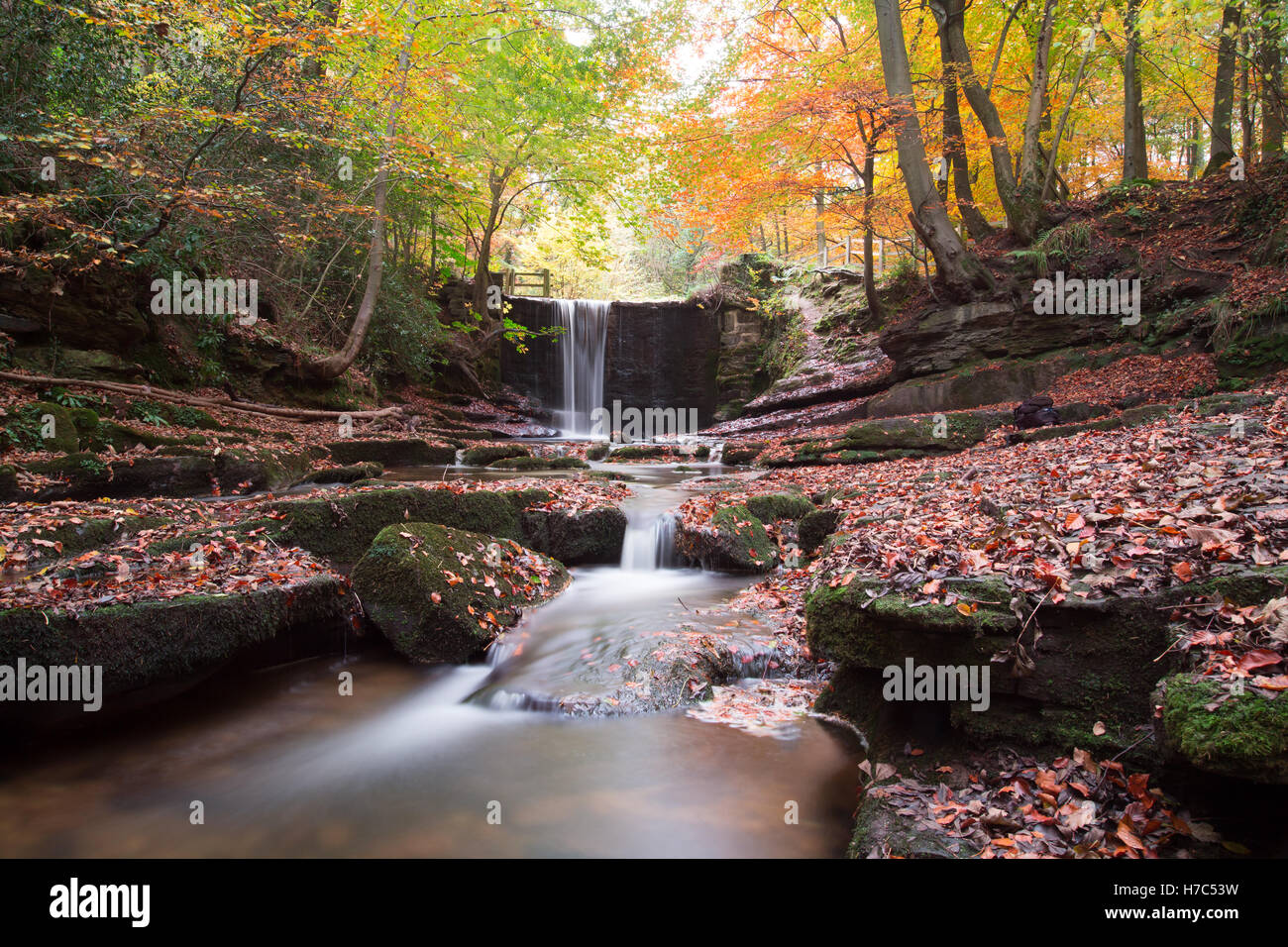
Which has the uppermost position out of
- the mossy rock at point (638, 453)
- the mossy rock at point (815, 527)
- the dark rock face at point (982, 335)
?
the dark rock face at point (982, 335)

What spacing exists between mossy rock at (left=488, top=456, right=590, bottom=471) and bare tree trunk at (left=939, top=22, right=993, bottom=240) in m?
10.8

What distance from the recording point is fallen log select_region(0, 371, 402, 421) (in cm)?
822

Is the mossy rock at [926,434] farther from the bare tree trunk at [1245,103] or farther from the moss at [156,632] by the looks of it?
the bare tree trunk at [1245,103]

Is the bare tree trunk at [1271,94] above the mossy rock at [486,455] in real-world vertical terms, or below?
above

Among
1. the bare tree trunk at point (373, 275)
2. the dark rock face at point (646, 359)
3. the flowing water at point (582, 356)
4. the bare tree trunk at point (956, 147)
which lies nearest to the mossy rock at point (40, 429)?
the bare tree trunk at point (373, 275)

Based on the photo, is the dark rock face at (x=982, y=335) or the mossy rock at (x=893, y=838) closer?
the mossy rock at (x=893, y=838)

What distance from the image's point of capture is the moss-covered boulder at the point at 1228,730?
5.70 feet

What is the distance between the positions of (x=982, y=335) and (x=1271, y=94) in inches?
270

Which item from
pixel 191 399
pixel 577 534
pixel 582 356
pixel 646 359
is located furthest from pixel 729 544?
pixel 646 359

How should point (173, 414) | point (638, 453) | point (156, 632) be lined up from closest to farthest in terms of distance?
point (156, 632)
point (173, 414)
point (638, 453)

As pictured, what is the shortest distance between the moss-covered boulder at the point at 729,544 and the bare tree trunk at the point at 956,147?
11648 millimetres

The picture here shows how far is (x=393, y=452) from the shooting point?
1173cm

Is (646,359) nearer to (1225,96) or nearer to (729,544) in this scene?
(1225,96)

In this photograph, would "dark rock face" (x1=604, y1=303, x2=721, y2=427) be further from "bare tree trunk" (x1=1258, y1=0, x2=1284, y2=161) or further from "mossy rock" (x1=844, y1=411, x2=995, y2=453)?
"bare tree trunk" (x1=1258, y1=0, x2=1284, y2=161)
